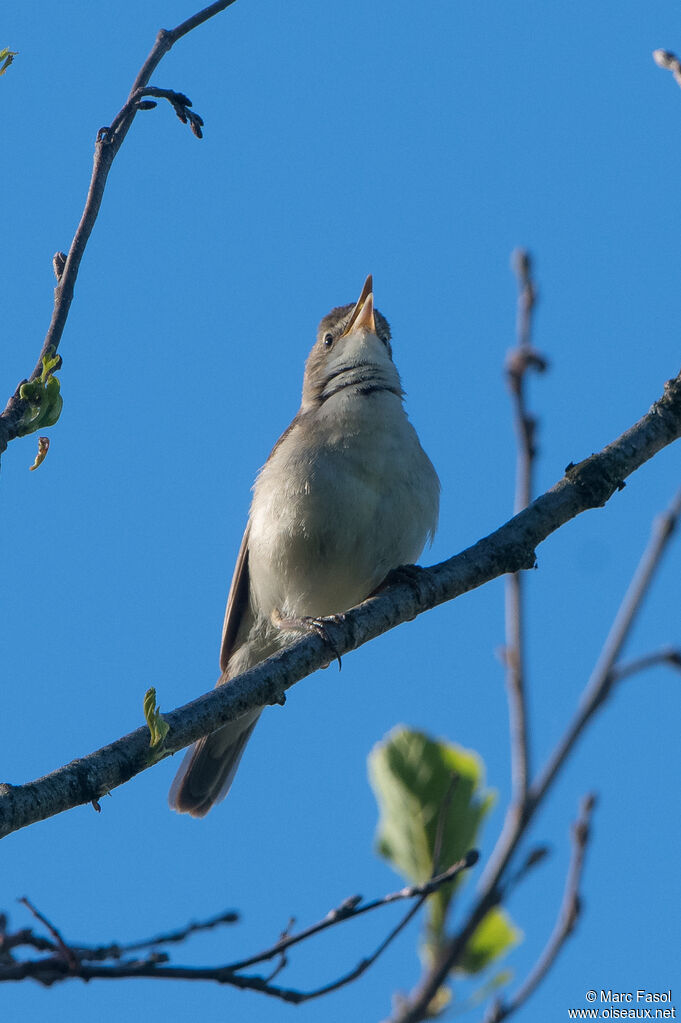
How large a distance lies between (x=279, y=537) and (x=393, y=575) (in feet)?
3.20

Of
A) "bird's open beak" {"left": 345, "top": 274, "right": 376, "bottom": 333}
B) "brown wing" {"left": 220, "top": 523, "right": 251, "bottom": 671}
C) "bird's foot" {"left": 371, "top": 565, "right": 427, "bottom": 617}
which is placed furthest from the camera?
"bird's open beak" {"left": 345, "top": 274, "right": 376, "bottom": 333}

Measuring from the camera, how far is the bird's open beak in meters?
7.14

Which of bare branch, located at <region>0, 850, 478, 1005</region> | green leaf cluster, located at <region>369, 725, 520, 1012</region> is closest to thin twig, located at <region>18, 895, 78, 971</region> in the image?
bare branch, located at <region>0, 850, 478, 1005</region>

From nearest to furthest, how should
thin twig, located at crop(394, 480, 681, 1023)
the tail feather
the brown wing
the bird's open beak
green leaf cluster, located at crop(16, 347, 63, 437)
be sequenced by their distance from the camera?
thin twig, located at crop(394, 480, 681, 1023) → green leaf cluster, located at crop(16, 347, 63, 437) → the brown wing → the tail feather → the bird's open beak

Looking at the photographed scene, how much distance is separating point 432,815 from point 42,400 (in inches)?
59.9

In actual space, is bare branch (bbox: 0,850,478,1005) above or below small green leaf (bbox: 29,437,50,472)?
below

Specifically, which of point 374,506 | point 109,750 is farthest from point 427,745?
point 374,506

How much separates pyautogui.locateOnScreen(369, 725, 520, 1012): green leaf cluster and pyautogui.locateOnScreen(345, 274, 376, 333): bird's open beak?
13.4 ft

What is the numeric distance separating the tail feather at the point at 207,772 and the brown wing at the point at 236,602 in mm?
411

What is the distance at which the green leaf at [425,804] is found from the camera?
3.23 metres

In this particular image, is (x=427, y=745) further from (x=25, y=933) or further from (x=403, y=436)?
(x=403, y=436)

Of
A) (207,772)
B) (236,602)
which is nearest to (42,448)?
(236,602)

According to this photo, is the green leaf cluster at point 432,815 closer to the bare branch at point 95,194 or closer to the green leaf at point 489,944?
the green leaf at point 489,944

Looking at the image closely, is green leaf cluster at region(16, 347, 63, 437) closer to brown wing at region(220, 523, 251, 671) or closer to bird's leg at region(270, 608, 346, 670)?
bird's leg at region(270, 608, 346, 670)
